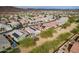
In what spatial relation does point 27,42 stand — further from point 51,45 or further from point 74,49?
point 74,49

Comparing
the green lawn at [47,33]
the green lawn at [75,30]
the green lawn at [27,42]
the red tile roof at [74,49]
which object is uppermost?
the green lawn at [75,30]

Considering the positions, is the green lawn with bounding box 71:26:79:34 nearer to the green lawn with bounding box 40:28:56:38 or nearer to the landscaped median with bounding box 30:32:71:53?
the landscaped median with bounding box 30:32:71:53

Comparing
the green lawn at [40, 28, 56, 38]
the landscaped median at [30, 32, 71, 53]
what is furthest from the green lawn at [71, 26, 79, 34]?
the green lawn at [40, 28, 56, 38]

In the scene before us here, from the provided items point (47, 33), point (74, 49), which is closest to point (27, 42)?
point (47, 33)

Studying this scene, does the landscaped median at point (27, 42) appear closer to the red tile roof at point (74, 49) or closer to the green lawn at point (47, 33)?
the green lawn at point (47, 33)

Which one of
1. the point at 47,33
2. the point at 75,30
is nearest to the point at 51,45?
the point at 47,33

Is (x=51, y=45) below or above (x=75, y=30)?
below

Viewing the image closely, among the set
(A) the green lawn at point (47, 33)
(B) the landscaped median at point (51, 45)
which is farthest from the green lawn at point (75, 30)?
(A) the green lawn at point (47, 33)

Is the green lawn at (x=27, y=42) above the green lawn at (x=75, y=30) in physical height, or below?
below

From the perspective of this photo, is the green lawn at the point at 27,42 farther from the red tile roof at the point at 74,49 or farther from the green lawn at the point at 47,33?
the red tile roof at the point at 74,49

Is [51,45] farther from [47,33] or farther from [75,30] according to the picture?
[75,30]
